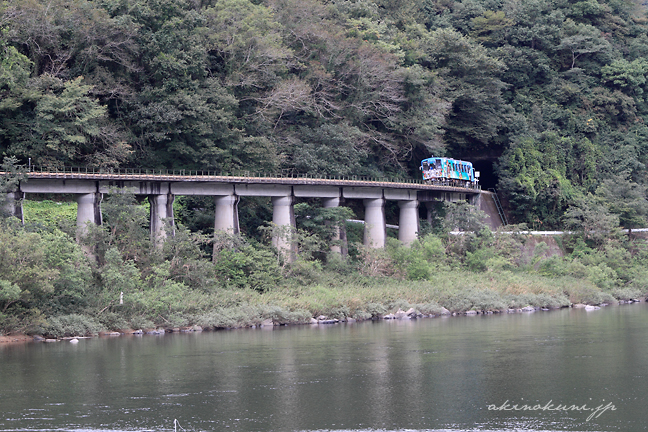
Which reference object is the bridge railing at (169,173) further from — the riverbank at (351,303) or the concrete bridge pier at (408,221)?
the riverbank at (351,303)

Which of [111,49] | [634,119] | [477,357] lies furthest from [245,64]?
[634,119]

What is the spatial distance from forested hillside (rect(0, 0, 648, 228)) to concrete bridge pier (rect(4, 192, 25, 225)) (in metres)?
5.36

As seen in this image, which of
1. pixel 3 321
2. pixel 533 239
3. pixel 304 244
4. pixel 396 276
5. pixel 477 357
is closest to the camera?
pixel 477 357

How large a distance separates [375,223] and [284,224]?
989 cm

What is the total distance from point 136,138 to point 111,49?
19.4ft

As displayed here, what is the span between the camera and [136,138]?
168 ft

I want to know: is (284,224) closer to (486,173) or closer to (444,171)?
(444,171)

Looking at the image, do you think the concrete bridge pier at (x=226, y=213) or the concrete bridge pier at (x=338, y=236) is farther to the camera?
the concrete bridge pier at (x=338, y=236)


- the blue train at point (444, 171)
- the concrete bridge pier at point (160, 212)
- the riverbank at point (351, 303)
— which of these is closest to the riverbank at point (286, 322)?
the riverbank at point (351, 303)

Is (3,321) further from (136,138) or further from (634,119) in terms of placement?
(634,119)

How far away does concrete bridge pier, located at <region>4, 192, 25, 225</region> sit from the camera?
40.1 m

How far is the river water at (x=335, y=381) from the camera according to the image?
64.6 feet

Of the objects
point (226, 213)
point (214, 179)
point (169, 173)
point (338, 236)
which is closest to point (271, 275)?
point (226, 213)

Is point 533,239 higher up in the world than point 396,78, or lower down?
lower down
